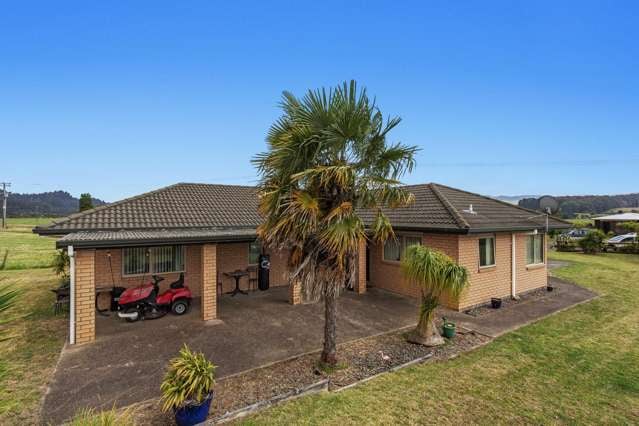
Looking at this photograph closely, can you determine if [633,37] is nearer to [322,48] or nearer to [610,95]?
[610,95]

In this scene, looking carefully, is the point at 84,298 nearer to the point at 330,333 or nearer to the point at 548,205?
the point at 330,333

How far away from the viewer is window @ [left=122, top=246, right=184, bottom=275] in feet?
34.7

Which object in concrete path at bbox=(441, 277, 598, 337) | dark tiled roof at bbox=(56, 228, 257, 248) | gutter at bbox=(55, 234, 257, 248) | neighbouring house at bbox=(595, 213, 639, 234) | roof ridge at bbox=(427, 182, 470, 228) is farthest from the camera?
neighbouring house at bbox=(595, 213, 639, 234)

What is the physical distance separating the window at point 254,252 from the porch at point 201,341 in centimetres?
184

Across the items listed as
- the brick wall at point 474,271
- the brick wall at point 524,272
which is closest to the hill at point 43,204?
the brick wall at point 474,271

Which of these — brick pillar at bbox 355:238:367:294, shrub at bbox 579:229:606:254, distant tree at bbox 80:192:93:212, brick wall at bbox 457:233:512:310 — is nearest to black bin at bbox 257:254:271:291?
brick pillar at bbox 355:238:367:294

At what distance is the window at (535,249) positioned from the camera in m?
12.4

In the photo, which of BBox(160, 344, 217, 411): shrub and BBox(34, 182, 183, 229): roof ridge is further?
BBox(34, 182, 183, 229): roof ridge

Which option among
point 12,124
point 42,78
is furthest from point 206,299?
point 12,124

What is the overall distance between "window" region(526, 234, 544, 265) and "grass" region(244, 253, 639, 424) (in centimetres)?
427

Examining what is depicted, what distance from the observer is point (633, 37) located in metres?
19.1

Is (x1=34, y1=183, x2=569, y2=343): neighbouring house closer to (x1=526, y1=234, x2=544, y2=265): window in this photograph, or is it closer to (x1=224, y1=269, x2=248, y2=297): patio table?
(x1=526, y1=234, x2=544, y2=265): window

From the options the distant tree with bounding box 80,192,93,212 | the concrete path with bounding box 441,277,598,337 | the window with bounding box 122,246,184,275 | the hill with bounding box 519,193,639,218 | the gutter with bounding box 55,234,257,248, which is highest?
the hill with bounding box 519,193,639,218

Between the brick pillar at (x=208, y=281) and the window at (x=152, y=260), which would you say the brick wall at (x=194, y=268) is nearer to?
the window at (x=152, y=260)
